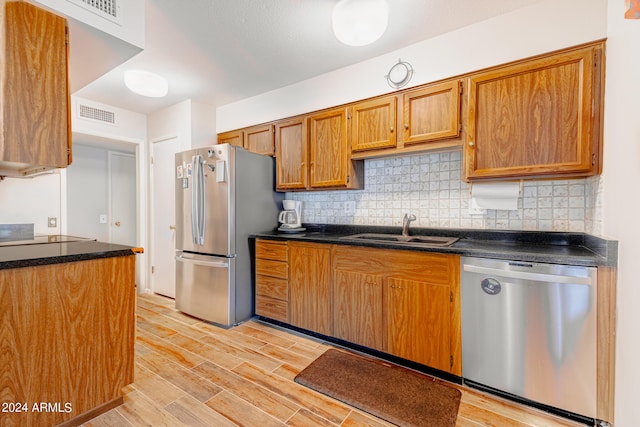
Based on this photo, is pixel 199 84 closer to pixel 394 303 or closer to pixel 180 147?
pixel 180 147

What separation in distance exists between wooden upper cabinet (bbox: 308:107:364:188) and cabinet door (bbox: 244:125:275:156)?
0.55m

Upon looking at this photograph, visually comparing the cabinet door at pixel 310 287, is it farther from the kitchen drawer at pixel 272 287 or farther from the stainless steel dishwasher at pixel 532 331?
the stainless steel dishwasher at pixel 532 331

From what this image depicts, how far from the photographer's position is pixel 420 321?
6.28ft

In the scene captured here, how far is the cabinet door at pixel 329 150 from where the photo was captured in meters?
2.59

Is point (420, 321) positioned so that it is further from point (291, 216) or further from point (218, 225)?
point (218, 225)

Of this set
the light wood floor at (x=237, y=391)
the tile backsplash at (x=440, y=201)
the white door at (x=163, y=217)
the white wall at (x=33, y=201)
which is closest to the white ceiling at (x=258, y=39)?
the white door at (x=163, y=217)

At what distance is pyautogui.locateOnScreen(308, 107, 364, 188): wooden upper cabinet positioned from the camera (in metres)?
2.59

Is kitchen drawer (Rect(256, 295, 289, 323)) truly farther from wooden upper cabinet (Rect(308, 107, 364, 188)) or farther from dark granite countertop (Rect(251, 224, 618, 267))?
wooden upper cabinet (Rect(308, 107, 364, 188))

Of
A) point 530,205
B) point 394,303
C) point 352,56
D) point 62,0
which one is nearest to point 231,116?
point 352,56

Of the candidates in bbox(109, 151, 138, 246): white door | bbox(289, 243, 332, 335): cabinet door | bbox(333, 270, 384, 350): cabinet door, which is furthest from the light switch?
bbox(109, 151, 138, 246): white door

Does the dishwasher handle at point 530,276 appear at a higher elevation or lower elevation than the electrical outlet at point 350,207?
lower

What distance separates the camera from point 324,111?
2729mm

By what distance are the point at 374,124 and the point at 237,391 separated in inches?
88.3

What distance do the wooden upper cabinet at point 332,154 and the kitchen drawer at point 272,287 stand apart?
100cm
